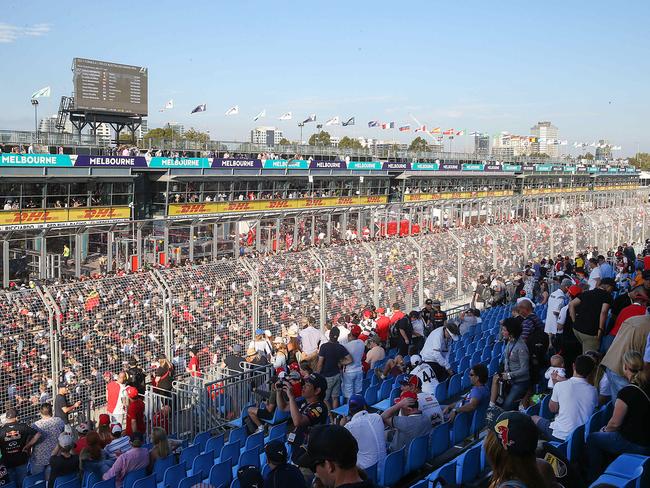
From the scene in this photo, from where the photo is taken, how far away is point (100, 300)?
1167 centimetres

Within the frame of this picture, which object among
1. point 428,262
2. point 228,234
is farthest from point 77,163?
point 428,262

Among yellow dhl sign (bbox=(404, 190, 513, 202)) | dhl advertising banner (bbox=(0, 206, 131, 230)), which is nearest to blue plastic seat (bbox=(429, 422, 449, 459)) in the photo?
dhl advertising banner (bbox=(0, 206, 131, 230))

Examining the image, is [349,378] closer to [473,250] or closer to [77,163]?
[473,250]

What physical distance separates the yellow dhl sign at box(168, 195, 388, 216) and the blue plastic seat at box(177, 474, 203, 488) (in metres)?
26.3

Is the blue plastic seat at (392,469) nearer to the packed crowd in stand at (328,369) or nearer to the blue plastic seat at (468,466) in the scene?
the packed crowd in stand at (328,369)

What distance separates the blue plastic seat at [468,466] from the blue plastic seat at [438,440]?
103 cm

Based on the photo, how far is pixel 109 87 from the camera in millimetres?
39812

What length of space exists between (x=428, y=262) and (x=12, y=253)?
15684mm

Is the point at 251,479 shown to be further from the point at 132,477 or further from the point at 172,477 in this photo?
the point at 132,477

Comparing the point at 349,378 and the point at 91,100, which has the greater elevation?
the point at 91,100

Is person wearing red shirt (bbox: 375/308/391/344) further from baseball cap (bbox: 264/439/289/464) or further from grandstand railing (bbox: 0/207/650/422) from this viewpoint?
baseball cap (bbox: 264/439/289/464)

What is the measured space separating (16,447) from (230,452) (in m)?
2.79

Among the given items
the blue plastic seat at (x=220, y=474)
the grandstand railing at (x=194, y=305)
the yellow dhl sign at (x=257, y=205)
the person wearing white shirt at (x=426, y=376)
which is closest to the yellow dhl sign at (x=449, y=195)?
the yellow dhl sign at (x=257, y=205)

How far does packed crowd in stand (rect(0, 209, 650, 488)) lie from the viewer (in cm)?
566
